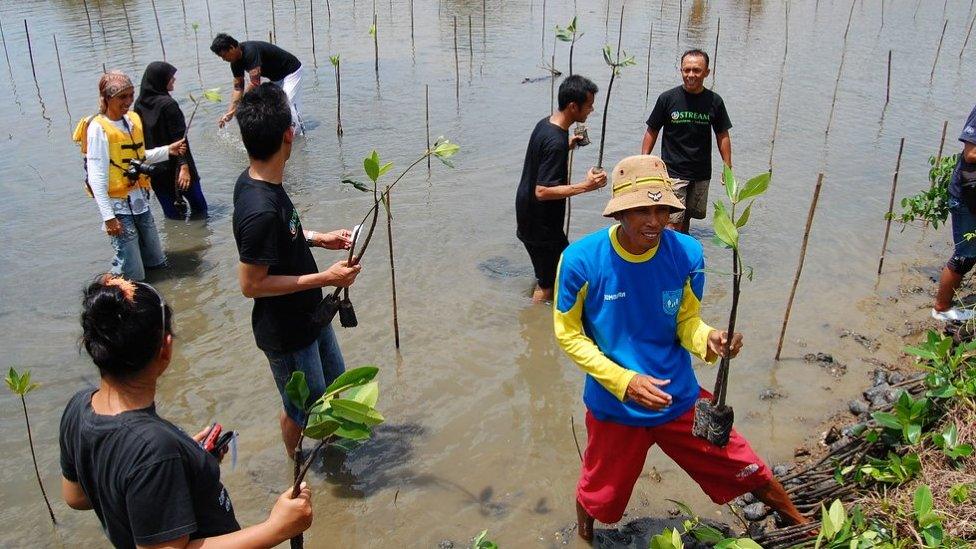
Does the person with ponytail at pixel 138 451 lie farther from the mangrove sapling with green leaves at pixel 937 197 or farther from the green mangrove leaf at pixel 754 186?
the mangrove sapling with green leaves at pixel 937 197

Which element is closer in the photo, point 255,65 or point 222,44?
point 222,44

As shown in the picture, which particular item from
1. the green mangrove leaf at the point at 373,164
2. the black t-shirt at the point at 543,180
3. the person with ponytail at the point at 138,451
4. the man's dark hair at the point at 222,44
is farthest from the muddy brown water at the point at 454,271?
the person with ponytail at the point at 138,451

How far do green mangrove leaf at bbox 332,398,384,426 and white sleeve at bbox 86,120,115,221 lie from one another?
415cm

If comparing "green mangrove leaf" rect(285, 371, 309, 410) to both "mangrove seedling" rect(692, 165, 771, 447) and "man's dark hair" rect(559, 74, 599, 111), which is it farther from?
"man's dark hair" rect(559, 74, 599, 111)

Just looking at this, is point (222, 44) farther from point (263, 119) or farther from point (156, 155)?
point (263, 119)

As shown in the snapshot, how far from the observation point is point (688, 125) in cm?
596

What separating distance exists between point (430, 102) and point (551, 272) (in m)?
6.76

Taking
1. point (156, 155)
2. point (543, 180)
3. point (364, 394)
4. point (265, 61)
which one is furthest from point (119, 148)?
point (265, 61)

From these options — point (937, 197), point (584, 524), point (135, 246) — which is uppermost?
point (937, 197)

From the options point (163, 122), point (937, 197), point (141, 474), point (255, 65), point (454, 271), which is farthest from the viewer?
point (255, 65)

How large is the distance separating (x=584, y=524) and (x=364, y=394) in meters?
1.84

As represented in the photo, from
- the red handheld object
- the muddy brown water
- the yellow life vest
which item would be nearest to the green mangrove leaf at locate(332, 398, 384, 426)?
the red handheld object

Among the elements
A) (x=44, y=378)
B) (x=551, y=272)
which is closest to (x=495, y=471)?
(x=551, y=272)

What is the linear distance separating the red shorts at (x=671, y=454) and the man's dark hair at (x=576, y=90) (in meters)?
2.25
